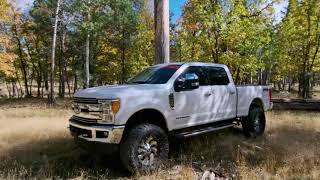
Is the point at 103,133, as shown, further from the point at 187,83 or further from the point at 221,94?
the point at 221,94

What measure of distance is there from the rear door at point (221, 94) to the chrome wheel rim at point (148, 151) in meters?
2.10

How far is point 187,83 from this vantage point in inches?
278

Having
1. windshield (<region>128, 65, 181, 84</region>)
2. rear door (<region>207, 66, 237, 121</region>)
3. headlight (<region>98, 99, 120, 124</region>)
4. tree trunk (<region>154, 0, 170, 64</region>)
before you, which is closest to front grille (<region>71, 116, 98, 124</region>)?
headlight (<region>98, 99, 120, 124</region>)

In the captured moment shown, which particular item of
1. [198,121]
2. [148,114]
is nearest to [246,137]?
[198,121]

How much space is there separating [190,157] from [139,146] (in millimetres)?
1835

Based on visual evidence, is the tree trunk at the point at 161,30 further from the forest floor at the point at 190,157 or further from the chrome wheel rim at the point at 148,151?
the chrome wheel rim at the point at 148,151

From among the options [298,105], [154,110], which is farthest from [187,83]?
[298,105]

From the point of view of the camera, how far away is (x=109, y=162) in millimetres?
7422

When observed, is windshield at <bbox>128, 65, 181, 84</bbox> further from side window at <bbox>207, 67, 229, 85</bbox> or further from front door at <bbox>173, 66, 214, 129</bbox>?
side window at <bbox>207, 67, 229, 85</bbox>

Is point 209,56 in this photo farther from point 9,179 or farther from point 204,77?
point 9,179

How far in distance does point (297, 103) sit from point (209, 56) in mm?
6751

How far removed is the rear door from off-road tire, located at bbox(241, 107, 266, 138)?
33.7 inches

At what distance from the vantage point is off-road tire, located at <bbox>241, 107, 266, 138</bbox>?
9430 millimetres

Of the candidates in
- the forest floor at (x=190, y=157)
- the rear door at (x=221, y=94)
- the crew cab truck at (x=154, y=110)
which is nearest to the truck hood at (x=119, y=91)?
the crew cab truck at (x=154, y=110)
